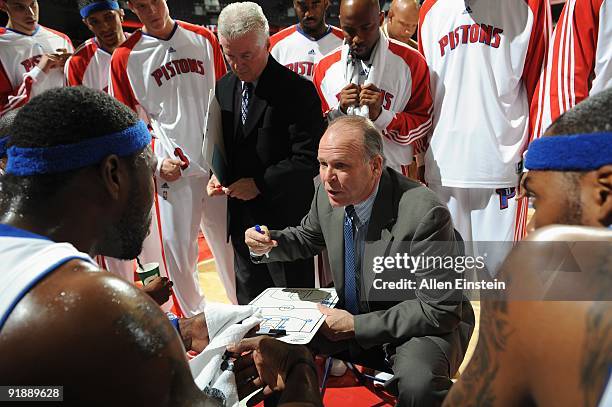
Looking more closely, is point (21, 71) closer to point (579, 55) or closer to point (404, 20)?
point (404, 20)

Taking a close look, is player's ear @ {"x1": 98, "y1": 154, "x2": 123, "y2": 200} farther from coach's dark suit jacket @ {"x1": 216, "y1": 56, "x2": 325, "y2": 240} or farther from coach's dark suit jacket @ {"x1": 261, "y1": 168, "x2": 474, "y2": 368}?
coach's dark suit jacket @ {"x1": 216, "y1": 56, "x2": 325, "y2": 240}

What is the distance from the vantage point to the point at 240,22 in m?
2.71

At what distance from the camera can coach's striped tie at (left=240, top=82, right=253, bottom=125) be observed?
9.56 feet

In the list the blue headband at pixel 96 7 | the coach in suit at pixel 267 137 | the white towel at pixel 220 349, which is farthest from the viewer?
the blue headband at pixel 96 7

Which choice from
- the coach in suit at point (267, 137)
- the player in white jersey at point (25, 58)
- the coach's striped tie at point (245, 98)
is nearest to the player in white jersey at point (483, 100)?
the coach in suit at point (267, 137)

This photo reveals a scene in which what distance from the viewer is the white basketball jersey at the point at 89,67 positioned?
3.85 m

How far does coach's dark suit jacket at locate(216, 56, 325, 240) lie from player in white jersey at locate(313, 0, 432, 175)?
270mm

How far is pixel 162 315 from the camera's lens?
3.46ft

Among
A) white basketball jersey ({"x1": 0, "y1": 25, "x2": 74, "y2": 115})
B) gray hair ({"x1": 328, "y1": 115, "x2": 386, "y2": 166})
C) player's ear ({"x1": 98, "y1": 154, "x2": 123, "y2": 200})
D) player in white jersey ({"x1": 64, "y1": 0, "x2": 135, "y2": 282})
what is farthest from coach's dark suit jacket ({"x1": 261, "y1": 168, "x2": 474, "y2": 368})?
white basketball jersey ({"x1": 0, "y1": 25, "x2": 74, "y2": 115})

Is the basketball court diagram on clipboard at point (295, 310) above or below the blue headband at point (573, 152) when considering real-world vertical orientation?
below

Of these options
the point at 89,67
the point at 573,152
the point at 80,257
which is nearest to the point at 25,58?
the point at 89,67

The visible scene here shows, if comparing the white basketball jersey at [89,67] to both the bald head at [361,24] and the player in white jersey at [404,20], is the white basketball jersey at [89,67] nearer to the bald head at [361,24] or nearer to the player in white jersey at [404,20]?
the bald head at [361,24]

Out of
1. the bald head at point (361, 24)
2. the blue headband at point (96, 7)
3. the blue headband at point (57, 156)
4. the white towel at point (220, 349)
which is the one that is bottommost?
the white towel at point (220, 349)

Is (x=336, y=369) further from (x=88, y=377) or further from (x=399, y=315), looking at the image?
(x=88, y=377)
